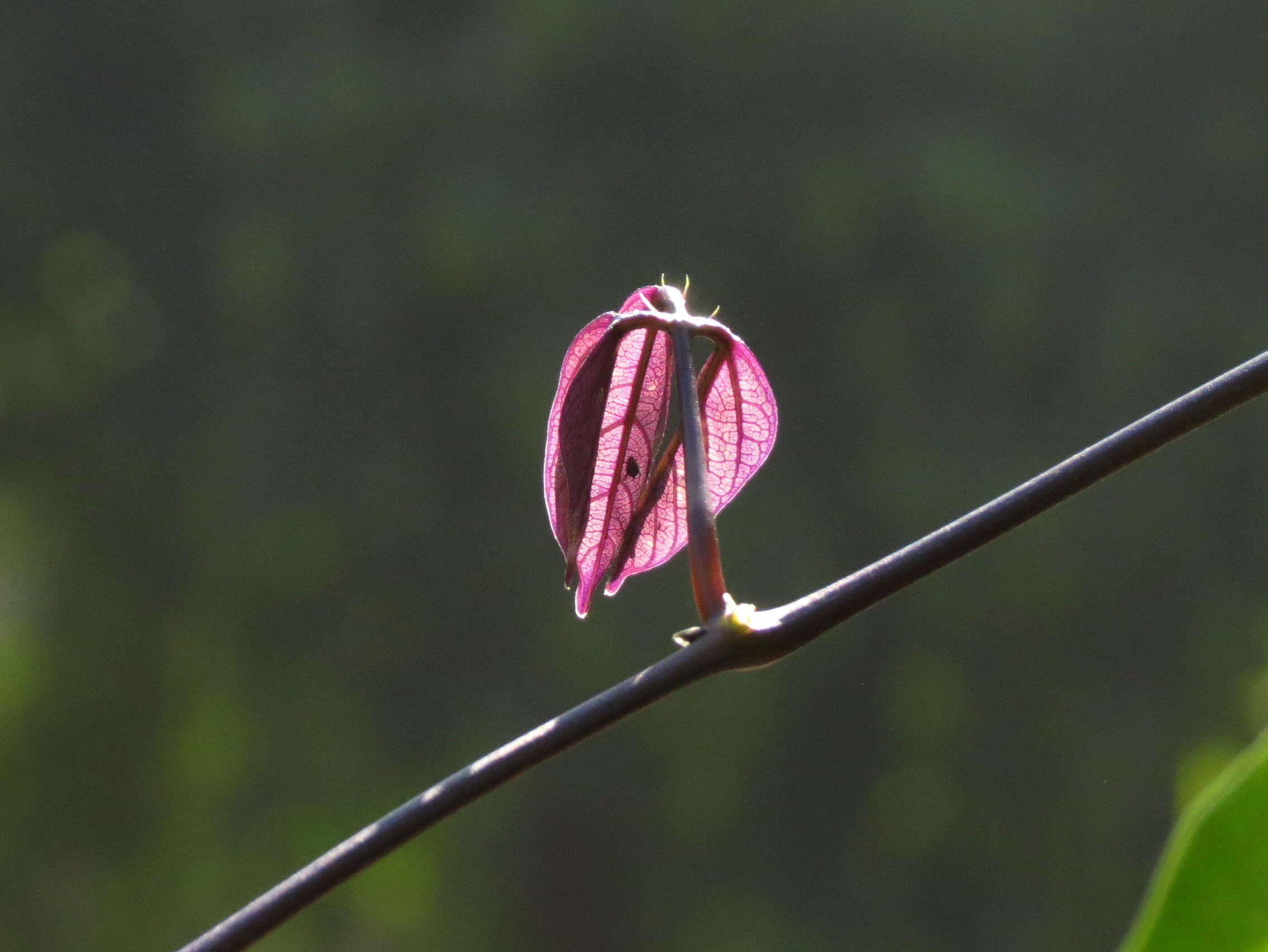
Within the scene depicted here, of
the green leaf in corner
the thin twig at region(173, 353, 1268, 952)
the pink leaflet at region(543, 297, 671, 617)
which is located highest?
the pink leaflet at region(543, 297, 671, 617)

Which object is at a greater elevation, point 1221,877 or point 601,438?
point 601,438

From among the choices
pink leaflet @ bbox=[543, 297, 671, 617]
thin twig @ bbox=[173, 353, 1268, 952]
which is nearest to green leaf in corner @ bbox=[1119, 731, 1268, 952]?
thin twig @ bbox=[173, 353, 1268, 952]

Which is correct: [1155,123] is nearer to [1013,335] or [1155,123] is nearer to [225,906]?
[1013,335]

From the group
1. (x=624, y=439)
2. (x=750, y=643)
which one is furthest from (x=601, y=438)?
(x=750, y=643)

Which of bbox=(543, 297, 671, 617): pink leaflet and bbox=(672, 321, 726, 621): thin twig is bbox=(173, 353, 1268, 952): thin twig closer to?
bbox=(672, 321, 726, 621): thin twig

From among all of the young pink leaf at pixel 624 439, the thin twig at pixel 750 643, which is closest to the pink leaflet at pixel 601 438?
the young pink leaf at pixel 624 439

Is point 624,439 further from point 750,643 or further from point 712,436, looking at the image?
point 750,643
